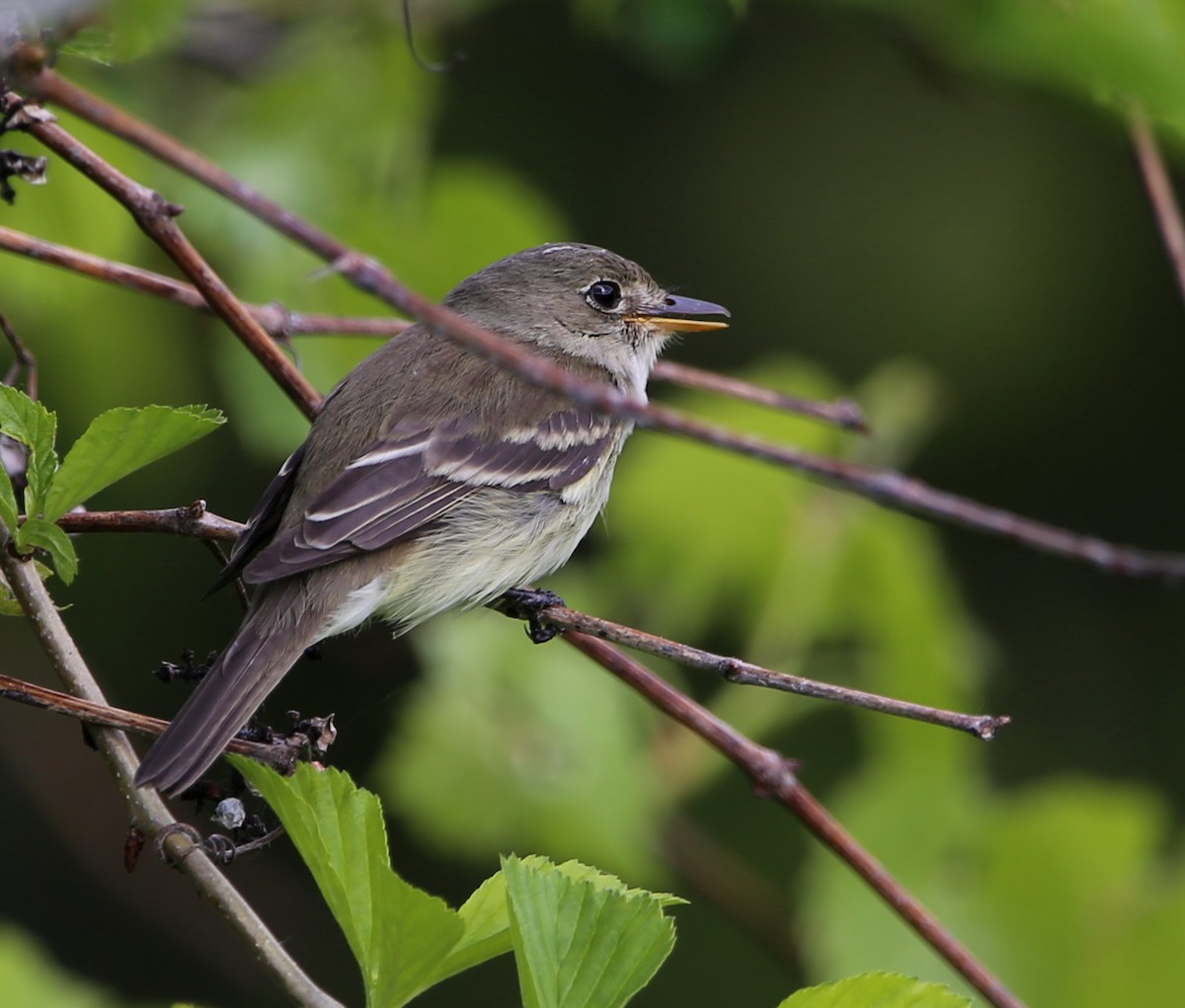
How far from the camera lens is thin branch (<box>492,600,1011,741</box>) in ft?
6.72

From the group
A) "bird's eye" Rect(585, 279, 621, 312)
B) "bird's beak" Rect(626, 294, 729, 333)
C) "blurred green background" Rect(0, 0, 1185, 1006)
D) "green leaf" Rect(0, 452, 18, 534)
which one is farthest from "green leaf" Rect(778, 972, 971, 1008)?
"bird's eye" Rect(585, 279, 621, 312)

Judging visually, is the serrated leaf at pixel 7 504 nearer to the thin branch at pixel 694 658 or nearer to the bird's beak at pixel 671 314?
the thin branch at pixel 694 658

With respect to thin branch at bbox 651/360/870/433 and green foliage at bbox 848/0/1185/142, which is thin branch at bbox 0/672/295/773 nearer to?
thin branch at bbox 651/360/870/433

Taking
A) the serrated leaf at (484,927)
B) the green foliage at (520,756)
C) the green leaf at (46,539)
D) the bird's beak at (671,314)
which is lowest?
the green foliage at (520,756)

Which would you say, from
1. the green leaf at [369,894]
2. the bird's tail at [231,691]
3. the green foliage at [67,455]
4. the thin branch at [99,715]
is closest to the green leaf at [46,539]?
the green foliage at [67,455]

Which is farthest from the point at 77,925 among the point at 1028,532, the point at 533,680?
the point at 1028,532

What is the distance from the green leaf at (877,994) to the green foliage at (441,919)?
18 centimetres

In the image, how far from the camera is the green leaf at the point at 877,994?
5.66ft

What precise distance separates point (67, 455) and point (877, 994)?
44.8 inches

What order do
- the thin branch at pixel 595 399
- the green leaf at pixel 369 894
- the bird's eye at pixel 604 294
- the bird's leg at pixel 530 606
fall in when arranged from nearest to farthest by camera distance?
1. the thin branch at pixel 595 399
2. the green leaf at pixel 369 894
3. the bird's leg at pixel 530 606
4. the bird's eye at pixel 604 294

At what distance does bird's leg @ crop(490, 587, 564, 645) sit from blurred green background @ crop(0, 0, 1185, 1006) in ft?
0.62

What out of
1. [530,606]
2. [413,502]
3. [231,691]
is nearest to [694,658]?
[231,691]

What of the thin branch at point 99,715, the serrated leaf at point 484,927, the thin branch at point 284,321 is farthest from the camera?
the thin branch at point 284,321

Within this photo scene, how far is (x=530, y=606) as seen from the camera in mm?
3104
